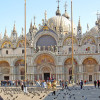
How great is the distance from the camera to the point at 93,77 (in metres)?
53.7

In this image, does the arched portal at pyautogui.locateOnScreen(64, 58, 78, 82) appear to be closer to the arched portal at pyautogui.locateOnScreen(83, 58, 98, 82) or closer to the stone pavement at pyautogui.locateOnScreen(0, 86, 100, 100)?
the arched portal at pyautogui.locateOnScreen(83, 58, 98, 82)

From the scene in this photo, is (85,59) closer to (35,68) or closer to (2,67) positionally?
(35,68)

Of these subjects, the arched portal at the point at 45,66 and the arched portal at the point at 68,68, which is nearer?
the arched portal at the point at 68,68

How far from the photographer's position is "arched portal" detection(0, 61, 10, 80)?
57.3m

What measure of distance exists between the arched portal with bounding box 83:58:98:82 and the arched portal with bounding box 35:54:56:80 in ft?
23.5

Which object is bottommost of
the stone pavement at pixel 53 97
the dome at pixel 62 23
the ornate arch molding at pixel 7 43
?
the stone pavement at pixel 53 97

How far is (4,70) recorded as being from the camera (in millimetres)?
57781

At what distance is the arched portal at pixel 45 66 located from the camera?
55281mm

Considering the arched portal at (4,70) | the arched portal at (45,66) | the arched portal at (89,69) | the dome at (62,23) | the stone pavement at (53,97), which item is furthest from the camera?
the dome at (62,23)

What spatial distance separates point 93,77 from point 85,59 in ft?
14.6

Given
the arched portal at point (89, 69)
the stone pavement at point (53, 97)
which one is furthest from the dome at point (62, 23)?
the stone pavement at point (53, 97)

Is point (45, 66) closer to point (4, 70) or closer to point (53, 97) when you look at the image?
point (4, 70)

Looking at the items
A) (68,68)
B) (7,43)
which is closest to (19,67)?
(7,43)

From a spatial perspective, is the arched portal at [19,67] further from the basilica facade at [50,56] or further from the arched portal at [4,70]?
the arched portal at [4,70]
